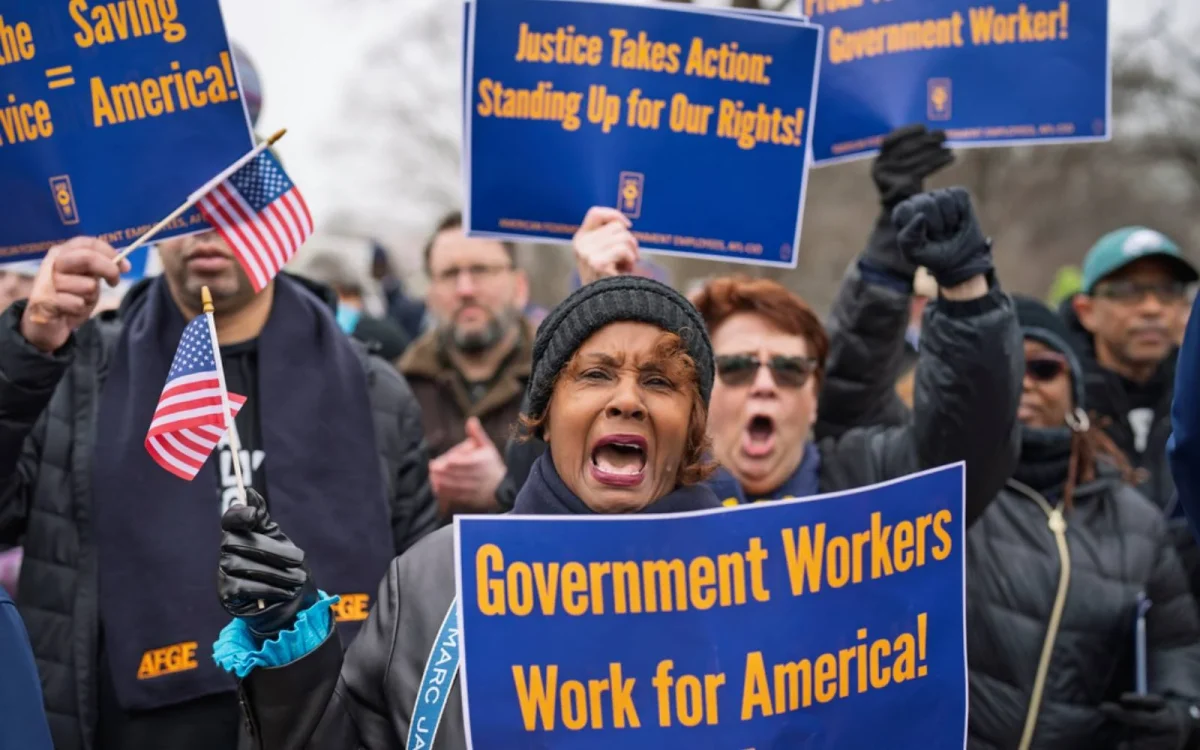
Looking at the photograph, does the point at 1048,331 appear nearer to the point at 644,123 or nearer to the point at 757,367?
the point at 757,367

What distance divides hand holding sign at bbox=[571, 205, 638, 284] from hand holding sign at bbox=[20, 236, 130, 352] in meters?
1.15

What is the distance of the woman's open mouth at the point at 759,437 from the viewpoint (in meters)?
4.25

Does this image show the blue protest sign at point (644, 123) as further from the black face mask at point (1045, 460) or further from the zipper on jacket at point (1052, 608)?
the zipper on jacket at point (1052, 608)

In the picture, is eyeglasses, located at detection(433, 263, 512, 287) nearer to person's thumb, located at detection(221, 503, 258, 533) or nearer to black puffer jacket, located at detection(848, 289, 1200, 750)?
black puffer jacket, located at detection(848, 289, 1200, 750)

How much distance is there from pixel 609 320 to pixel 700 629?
708 mm

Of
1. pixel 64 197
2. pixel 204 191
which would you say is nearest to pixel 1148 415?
pixel 204 191

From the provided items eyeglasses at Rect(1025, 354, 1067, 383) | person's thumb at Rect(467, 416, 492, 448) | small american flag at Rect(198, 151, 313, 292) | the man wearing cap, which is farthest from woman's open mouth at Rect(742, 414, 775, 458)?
the man wearing cap

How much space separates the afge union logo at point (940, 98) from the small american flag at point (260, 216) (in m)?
1.86

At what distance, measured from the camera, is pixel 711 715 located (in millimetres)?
2645

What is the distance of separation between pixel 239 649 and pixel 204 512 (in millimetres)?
1309

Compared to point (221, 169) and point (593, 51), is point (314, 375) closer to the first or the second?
point (221, 169)

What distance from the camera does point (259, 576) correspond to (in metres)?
2.68

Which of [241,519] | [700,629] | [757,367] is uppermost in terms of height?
[241,519]

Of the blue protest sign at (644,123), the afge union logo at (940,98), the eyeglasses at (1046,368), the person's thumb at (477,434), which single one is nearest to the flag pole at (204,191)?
the blue protest sign at (644,123)
